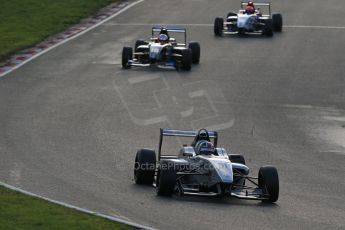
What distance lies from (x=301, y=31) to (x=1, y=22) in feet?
36.8

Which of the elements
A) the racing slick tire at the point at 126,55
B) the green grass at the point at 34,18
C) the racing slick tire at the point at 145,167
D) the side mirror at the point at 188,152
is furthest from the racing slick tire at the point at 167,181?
the green grass at the point at 34,18

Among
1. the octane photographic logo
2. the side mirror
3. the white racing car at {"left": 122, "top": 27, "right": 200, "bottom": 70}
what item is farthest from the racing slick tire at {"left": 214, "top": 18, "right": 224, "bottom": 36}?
the side mirror

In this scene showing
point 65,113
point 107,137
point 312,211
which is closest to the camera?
point 312,211

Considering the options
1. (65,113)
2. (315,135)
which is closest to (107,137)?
(65,113)

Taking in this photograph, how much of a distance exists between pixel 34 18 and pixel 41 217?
2501cm

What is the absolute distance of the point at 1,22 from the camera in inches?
1494

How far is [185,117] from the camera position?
984 inches

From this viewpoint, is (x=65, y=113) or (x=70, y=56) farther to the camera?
(x=70, y=56)

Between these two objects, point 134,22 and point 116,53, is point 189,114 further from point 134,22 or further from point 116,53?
point 134,22

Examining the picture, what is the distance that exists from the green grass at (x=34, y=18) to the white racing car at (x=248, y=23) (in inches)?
224

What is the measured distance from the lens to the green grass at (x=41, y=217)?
1395cm

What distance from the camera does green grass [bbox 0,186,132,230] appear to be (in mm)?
13945

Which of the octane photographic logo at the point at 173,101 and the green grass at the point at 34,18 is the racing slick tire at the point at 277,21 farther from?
the octane photographic logo at the point at 173,101

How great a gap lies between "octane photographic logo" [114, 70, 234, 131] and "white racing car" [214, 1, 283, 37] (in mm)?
6936
